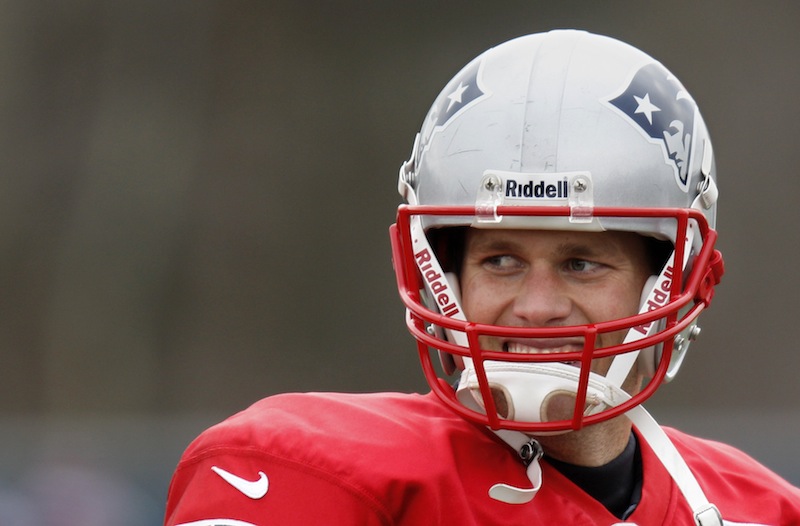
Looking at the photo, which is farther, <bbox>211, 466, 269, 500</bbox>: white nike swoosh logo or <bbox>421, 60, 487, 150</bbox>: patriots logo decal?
<bbox>421, 60, 487, 150</bbox>: patriots logo decal

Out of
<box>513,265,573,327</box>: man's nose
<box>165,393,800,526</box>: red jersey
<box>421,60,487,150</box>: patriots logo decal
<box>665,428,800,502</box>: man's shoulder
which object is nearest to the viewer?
<box>165,393,800,526</box>: red jersey

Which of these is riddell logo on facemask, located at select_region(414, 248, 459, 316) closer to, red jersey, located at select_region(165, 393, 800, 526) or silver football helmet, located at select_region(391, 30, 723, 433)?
silver football helmet, located at select_region(391, 30, 723, 433)

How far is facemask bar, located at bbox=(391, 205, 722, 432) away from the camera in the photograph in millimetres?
1370

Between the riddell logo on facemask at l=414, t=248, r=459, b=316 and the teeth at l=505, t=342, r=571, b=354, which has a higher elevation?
the riddell logo on facemask at l=414, t=248, r=459, b=316

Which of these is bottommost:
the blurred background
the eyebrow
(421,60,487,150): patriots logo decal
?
the blurred background

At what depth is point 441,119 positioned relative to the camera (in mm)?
1576

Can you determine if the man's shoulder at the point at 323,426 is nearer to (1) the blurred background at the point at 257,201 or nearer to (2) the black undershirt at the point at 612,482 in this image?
(2) the black undershirt at the point at 612,482

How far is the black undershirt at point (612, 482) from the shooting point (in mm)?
1535

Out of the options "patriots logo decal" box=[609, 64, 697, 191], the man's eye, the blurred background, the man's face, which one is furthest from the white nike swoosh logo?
the blurred background

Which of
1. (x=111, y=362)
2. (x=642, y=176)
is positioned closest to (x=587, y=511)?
(x=642, y=176)

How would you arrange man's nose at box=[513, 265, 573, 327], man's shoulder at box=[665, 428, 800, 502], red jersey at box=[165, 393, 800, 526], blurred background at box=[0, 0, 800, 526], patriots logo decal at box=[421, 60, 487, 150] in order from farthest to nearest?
blurred background at box=[0, 0, 800, 526] < man's shoulder at box=[665, 428, 800, 502] < patriots logo decal at box=[421, 60, 487, 150] < man's nose at box=[513, 265, 573, 327] < red jersey at box=[165, 393, 800, 526]

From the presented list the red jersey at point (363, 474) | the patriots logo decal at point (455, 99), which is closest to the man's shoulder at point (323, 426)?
the red jersey at point (363, 474)

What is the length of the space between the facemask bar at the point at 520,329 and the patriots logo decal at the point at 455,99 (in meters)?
0.13

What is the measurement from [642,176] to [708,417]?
10.6 ft
